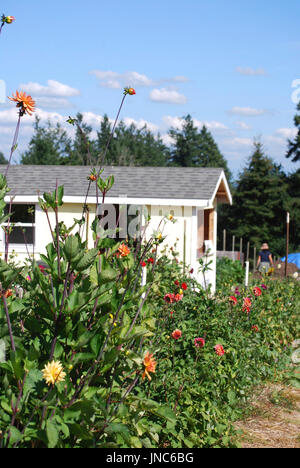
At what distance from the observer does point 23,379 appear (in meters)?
2.29

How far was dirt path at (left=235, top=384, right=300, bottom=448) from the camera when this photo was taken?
3877mm

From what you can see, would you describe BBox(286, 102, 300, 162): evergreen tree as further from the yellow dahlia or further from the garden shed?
the yellow dahlia

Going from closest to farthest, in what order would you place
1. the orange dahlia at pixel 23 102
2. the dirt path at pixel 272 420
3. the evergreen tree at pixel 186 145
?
the orange dahlia at pixel 23 102
the dirt path at pixel 272 420
the evergreen tree at pixel 186 145

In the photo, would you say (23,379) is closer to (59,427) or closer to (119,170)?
(59,427)

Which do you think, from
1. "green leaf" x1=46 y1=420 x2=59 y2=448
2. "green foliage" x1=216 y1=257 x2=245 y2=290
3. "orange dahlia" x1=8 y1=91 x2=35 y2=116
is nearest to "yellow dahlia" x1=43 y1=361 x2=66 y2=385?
"green leaf" x1=46 y1=420 x2=59 y2=448

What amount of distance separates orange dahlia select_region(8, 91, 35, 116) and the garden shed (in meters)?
9.16

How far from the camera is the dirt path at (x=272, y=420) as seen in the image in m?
3.88

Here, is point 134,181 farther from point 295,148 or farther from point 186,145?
point 186,145

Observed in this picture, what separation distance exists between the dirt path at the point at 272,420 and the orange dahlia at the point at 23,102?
2.41m

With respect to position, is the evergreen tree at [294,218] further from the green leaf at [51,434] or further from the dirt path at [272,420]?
the green leaf at [51,434]

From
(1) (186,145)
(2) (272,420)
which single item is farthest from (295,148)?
(2) (272,420)

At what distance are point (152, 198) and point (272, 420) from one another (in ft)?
31.6

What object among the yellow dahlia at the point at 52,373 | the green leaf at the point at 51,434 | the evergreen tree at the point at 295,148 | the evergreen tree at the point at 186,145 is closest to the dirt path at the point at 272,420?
the green leaf at the point at 51,434
